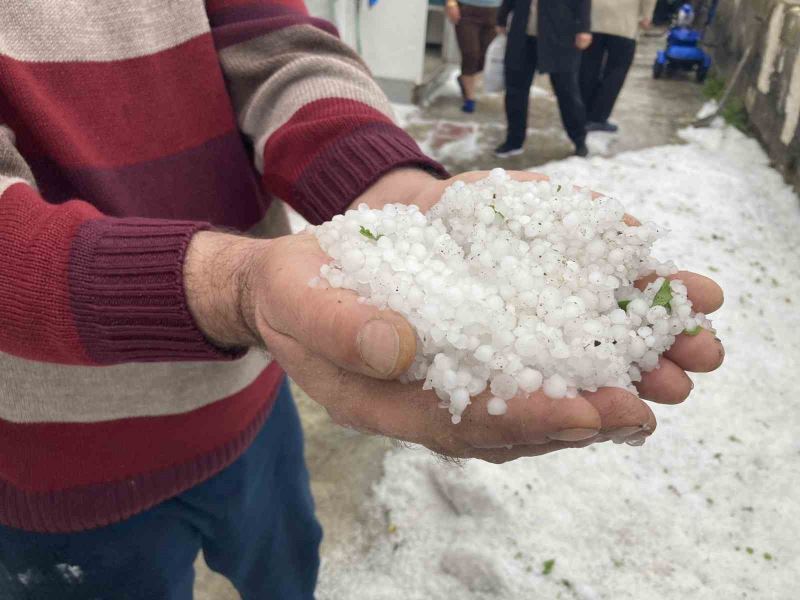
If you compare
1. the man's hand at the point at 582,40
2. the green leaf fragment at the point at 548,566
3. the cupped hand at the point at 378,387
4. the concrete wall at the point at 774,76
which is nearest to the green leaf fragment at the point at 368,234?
the cupped hand at the point at 378,387

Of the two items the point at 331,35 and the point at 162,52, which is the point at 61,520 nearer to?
the point at 162,52

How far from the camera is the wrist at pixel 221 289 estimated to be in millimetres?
836

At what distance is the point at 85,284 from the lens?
808 millimetres

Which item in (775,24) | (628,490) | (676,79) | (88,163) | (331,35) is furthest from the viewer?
(676,79)

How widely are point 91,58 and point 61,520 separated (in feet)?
2.71

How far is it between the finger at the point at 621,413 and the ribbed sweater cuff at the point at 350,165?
1.89ft

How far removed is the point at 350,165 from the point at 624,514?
166 centimetres

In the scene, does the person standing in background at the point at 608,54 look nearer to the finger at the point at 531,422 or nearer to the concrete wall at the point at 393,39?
the concrete wall at the point at 393,39

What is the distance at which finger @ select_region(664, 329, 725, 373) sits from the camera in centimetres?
99

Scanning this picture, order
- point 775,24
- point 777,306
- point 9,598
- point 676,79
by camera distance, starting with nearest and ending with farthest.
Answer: point 9,598
point 777,306
point 775,24
point 676,79

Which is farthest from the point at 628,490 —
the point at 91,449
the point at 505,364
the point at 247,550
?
the point at 91,449

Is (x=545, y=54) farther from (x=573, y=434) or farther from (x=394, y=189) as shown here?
(x=573, y=434)

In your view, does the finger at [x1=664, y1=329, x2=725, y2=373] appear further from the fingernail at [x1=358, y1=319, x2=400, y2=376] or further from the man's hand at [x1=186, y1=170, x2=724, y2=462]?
the fingernail at [x1=358, y1=319, x2=400, y2=376]

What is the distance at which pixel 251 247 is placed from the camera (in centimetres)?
89
